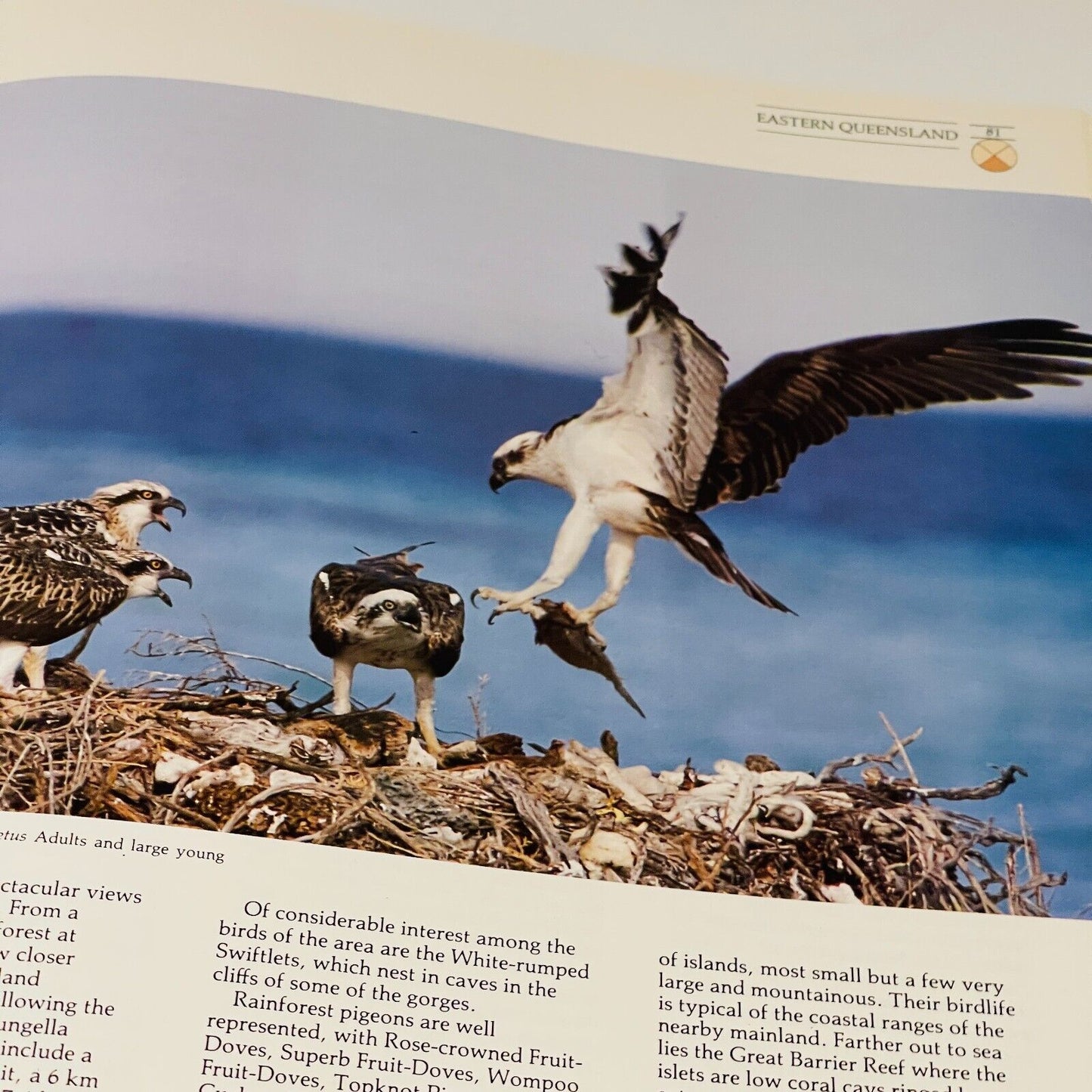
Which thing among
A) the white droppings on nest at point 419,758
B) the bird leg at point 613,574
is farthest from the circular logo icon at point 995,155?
the white droppings on nest at point 419,758

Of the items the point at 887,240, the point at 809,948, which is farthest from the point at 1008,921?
the point at 887,240

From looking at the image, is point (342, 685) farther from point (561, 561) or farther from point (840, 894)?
point (840, 894)

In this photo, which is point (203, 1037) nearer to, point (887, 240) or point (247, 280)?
point (247, 280)

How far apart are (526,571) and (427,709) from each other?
0.22 m

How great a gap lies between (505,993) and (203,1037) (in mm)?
286

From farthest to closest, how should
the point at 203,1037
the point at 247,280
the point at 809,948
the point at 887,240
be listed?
the point at 887,240 < the point at 247,280 < the point at 809,948 < the point at 203,1037

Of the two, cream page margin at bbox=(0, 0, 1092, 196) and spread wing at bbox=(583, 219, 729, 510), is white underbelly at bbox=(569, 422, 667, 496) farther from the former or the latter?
cream page margin at bbox=(0, 0, 1092, 196)

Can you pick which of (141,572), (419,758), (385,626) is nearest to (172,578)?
(141,572)

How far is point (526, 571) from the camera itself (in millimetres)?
1688

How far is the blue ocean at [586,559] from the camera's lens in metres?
1.60

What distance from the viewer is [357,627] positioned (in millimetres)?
1576

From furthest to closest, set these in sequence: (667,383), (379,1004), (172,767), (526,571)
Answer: (667,383), (526,571), (172,767), (379,1004)

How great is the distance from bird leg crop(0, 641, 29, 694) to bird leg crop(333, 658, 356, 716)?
13.1 inches

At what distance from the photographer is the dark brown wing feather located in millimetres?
1506
